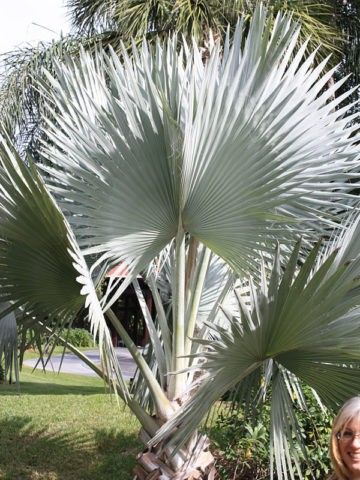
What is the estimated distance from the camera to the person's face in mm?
2135

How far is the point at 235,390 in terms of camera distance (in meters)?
4.30

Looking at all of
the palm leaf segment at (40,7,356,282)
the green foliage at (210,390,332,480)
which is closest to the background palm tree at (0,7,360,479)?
the palm leaf segment at (40,7,356,282)

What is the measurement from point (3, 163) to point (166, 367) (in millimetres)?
1703

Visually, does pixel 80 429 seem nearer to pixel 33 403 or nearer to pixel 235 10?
pixel 33 403

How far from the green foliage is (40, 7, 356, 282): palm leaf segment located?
2.00 m

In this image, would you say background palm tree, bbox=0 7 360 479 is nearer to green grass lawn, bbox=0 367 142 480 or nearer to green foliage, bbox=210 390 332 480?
green foliage, bbox=210 390 332 480

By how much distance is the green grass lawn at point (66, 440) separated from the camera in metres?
6.48

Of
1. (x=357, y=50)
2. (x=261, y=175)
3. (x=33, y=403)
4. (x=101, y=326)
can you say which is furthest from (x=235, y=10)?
(x=101, y=326)

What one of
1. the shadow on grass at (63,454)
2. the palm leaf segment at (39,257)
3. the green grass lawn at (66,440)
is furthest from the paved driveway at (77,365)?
the palm leaf segment at (39,257)

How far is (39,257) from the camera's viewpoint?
3.70m

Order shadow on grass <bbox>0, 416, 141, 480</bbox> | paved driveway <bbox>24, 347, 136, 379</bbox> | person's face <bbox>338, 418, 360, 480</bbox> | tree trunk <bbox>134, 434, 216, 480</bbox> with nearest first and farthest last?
person's face <bbox>338, 418, 360, 480</bbox>
tree trunk <bbox>134, 434, 216, 480</bbox>
shadow on grass <bbox>0, 416, 141, 480</bbox>
paved driveway <bbox>24, 347, 136, 379</bbox>

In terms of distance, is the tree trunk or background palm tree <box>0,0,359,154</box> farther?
background palm tree <box>0,0,359,154</box>

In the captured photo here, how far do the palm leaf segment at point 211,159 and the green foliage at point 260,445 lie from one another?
2.00 meters

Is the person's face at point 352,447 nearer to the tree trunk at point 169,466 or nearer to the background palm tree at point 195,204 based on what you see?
the background palm tree at point 195,204
